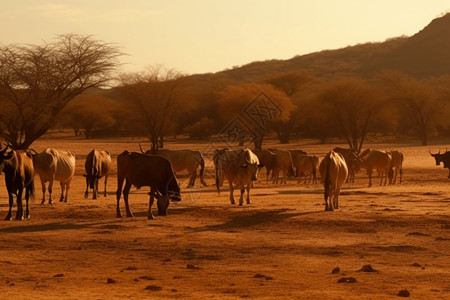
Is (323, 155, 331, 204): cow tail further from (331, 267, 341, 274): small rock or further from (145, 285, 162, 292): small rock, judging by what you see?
(145, 285, 162, 292): small rock

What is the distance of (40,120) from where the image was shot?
37.7 metres

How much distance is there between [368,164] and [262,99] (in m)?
32.7

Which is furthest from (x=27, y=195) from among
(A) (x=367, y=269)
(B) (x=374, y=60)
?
(B) (x=374, y=60)

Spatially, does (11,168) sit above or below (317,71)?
below

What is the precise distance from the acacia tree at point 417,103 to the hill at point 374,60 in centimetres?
6976

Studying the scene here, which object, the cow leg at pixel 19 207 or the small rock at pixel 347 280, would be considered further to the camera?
the cow leg at pixel 19 207

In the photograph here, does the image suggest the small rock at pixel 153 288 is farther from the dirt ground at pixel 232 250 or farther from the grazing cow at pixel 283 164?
the grazing cow at pixel 283 164

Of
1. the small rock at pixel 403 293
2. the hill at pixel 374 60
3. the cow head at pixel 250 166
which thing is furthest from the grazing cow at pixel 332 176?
the hill at pixel 374 60

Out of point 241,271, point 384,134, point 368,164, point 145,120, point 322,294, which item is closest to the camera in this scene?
point 322,294

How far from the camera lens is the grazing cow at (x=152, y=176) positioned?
61.3 feet

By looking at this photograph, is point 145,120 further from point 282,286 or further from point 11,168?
point 282,286

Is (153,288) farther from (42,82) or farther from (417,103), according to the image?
(417,103)

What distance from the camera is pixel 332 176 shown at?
19.6m

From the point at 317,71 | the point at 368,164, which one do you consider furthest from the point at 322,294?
the point at 317,71
